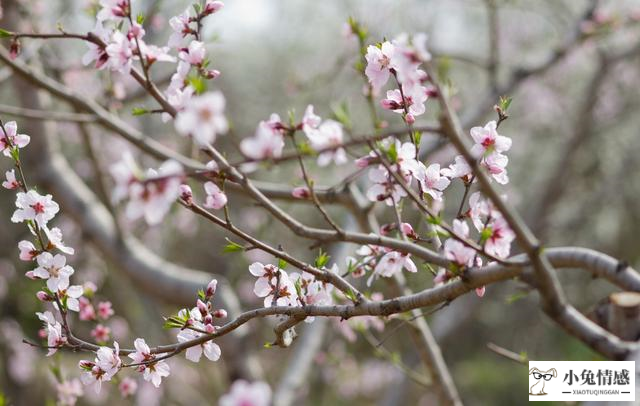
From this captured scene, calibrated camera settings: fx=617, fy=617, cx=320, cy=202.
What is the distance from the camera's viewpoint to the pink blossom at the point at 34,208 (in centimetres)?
146

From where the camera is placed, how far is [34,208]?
4.86ft

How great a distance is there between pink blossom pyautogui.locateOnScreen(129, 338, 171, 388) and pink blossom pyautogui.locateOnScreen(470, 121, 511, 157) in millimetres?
895

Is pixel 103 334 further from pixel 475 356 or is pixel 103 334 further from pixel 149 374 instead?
pixel 475 356

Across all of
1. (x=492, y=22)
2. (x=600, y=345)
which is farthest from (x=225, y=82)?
(x=600, y=345)

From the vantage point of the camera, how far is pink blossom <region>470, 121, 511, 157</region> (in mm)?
1451

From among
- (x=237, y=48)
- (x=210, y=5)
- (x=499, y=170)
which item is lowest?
(x=499, y=170)

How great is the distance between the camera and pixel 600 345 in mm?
1163

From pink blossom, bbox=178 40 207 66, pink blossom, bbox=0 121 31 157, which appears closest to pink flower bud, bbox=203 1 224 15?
pink blossom, bbox=178 40 207 66

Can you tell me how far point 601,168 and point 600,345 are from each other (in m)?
6.91

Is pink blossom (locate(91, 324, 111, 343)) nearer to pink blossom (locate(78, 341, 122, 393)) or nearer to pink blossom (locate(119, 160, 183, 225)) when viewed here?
pink blossom (locate(78, 341, 122, 393))

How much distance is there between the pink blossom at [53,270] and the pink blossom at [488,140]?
1031 millimetres

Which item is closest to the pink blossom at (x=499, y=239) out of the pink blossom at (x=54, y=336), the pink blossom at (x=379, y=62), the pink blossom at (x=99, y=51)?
the pink blossom at (x=379, y=62)

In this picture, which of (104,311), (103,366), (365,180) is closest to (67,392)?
(104,311)

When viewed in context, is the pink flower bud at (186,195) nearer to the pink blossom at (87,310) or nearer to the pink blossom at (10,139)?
the pink blossom at (10,139)
